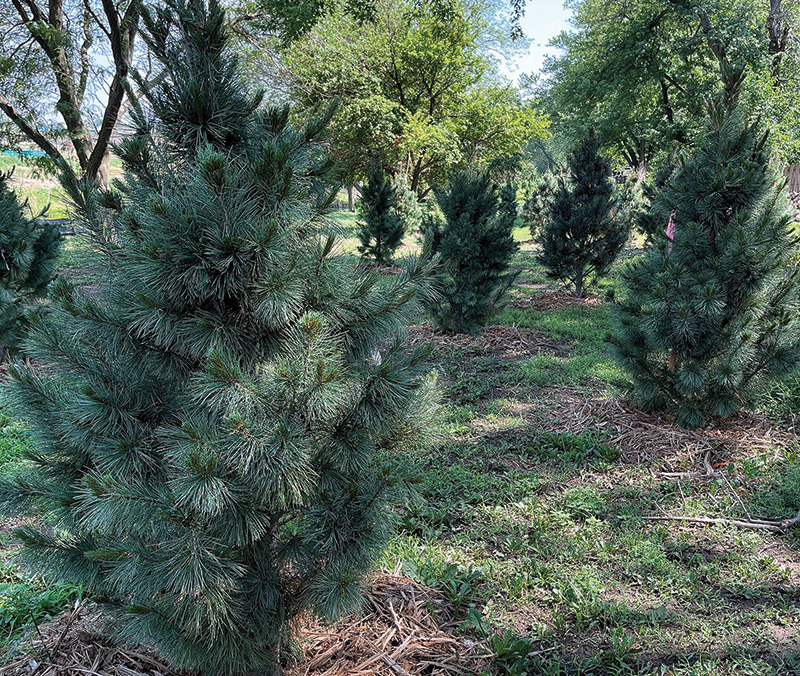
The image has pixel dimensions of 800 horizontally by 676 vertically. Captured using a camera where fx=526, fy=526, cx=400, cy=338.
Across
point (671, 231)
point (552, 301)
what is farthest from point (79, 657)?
point (552, 301)

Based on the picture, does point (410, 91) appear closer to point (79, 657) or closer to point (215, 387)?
point (215, 387)

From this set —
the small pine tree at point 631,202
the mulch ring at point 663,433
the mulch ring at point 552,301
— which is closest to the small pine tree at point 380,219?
the mulch ring at point 552,301

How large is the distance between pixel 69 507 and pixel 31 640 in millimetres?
951

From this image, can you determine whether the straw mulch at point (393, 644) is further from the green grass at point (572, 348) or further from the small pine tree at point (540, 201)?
the small pine tree at point (540, 201)

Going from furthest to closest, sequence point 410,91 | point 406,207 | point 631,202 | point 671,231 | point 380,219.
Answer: point 410,91 < point 406,207 < point 631,202 < point 380,219 < point 671,231

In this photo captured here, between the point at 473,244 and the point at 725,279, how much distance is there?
164 inches

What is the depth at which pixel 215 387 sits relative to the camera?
1615 mm

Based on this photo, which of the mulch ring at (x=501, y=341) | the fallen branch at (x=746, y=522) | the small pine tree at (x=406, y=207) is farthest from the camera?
the small pine tree at (x=406, y=207)

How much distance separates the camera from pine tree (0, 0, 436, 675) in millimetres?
1681

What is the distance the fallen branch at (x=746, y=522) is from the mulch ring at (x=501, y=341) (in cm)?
405

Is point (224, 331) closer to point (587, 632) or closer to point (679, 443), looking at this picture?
point (587, 632)

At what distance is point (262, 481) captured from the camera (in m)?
1.69

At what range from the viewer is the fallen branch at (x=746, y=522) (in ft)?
11.5

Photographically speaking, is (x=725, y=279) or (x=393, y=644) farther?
(x=725, y=279)
